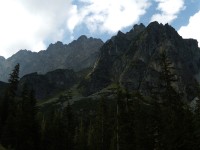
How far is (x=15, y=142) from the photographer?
63.2 meters

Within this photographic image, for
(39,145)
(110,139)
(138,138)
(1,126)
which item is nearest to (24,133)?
(39,145)

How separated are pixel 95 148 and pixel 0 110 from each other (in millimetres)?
24288

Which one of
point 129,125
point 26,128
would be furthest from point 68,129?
point 129,125

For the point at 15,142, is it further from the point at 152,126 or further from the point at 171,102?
the point at 171,102

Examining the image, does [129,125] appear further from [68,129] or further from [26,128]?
[68,129]

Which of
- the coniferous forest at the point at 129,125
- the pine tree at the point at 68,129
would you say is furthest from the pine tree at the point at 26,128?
the pine tree at the point at 68,129

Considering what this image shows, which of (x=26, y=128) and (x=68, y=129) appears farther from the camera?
(x=68, y=129)

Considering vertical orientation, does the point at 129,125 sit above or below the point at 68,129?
below

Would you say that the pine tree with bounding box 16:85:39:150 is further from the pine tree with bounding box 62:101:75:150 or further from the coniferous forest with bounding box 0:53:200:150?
the pine tree with bounding box 62:101:75:150

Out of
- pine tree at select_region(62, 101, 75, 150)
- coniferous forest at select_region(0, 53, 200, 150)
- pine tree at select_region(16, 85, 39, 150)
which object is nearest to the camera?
coniferous forest at select_region(0, 53, 200, 150)

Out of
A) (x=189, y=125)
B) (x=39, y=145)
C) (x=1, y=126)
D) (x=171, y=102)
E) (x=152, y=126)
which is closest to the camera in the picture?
(x=171, y=102)

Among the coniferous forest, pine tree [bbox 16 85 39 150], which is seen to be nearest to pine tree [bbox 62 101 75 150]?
the coniferous forest

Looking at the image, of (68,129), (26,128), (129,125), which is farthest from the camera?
(68,129)

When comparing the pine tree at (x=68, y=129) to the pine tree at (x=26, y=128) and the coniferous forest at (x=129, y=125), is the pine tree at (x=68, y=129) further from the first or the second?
the pine tree at (x=26, y=128)
